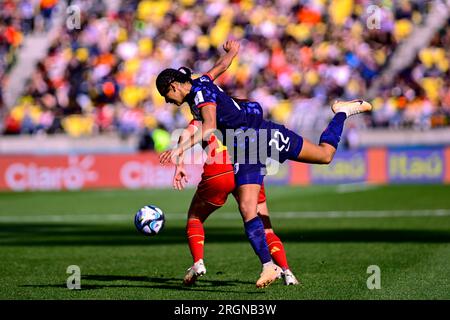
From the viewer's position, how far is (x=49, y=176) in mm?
29672

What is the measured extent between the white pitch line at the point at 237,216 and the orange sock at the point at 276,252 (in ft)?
32.0

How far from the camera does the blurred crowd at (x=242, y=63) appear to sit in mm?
30125

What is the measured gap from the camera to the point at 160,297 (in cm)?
937

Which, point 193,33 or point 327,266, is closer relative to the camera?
point 327,266

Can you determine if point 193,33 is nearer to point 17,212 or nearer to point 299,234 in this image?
point 17,212

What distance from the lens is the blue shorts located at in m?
9.83

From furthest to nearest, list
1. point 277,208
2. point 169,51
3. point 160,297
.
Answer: point 169,51, point 277,208, point 160,297

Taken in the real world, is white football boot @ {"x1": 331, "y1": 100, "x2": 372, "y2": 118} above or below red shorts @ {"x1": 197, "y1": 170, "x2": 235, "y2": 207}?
above

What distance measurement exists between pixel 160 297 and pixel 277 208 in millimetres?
13175

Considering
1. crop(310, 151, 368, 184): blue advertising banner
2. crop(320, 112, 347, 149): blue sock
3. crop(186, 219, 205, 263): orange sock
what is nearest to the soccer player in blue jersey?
crop(320, 112, 347, 149): blue sock

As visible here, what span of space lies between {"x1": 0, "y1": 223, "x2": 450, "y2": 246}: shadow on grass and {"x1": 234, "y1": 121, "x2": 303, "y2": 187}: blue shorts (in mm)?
5405

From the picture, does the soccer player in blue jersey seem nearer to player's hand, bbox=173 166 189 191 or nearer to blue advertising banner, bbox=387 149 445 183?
player's hand, bbox=173 166 189 191

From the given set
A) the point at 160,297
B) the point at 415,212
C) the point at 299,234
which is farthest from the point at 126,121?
the point at 160,297
